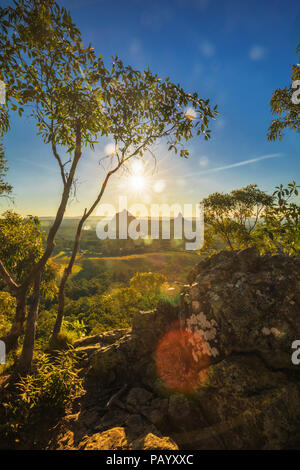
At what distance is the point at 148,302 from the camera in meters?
24.4

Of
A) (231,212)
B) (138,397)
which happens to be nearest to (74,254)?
(138,397)

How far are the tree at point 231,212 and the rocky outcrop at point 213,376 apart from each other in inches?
564

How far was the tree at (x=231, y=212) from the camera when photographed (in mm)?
20938

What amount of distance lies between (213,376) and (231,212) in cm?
1972

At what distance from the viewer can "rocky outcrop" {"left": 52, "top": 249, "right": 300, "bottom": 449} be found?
455cm

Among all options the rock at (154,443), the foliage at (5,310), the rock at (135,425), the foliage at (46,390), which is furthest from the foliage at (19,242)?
the rock at (154,443)

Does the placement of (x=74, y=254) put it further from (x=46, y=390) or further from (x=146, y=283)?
(x=146, y=283)

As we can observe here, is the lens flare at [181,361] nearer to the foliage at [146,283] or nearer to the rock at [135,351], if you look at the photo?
the rock at [135,351]

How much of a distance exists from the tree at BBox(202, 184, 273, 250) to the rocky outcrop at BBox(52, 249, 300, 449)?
14331 millimetres

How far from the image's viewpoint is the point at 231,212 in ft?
73.0

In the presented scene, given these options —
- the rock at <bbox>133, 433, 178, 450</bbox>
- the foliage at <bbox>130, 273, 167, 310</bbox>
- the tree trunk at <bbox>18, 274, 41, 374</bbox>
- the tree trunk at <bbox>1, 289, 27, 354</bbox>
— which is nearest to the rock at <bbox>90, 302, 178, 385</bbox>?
the tree trunk at <bbox>18, 274, 41, 374</bbox>

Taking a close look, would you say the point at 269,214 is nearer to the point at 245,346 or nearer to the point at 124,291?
the point at 245,346
